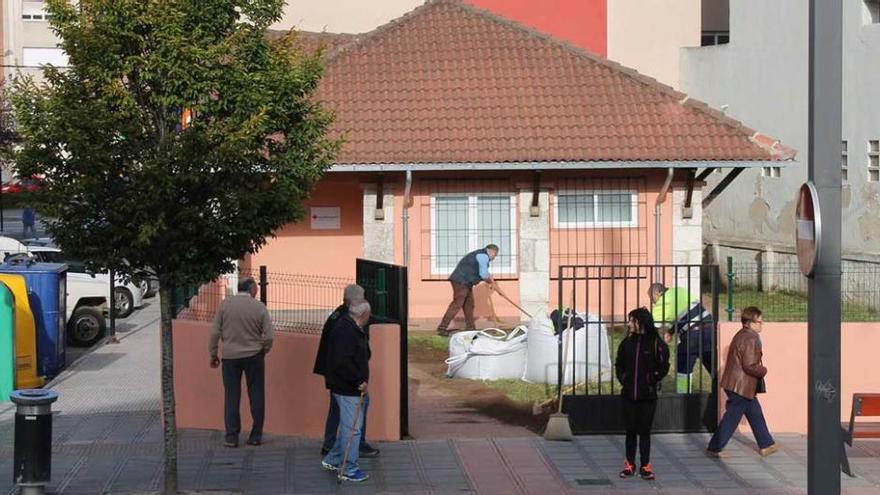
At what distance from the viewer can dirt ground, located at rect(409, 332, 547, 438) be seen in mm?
14047

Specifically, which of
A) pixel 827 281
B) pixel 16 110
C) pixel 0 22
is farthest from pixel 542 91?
pixel 0 22

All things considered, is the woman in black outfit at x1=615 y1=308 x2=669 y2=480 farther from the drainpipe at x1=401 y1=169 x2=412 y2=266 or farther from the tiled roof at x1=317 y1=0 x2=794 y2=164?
the drainpipe at x1=401 y1=169 x2=412 y2=266

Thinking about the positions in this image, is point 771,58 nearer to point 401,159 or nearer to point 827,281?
point 401,159

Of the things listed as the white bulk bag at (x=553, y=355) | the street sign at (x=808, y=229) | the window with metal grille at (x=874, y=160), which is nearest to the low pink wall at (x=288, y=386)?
the white bulk bag at (x=553, y=355)

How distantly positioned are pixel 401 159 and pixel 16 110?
1107 centimetres

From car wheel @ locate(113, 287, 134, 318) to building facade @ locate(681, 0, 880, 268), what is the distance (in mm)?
11920

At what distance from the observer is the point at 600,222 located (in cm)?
2239

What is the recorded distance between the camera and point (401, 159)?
2139 centimetres

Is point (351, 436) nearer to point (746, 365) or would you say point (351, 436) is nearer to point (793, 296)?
point (746, 365)

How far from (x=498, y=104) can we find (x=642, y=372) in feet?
37.9

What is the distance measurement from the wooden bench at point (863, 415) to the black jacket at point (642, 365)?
1.85m

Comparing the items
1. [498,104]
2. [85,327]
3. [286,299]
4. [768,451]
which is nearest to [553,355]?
[286,299]

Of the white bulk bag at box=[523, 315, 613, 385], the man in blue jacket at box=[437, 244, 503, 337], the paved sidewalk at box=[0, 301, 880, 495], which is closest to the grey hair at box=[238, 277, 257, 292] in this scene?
the paved sidewalk at box=[0, 301, 880, 495]

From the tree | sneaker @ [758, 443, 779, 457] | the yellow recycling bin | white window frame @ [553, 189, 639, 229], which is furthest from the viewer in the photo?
white window frame @ [553, 189, 639, 229]
